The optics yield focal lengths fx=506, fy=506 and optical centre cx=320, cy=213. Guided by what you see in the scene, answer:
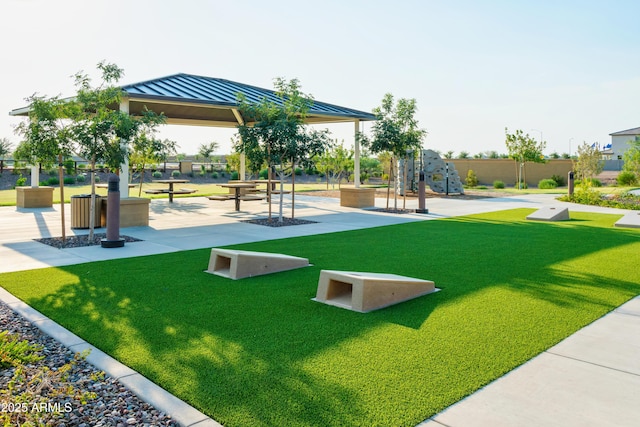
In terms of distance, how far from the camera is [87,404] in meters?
3.57

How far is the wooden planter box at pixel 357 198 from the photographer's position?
63.8ft

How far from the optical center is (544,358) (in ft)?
14.4

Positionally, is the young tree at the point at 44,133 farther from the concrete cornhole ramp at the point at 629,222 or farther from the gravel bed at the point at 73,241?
the concrete cornhole ramp at the point at 629,222

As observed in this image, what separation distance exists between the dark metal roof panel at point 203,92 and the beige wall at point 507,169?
980 inches

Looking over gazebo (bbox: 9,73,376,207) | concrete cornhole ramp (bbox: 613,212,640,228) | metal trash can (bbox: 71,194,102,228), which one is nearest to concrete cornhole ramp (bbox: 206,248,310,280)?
metal trash can (bbox: 71,194,102,228)

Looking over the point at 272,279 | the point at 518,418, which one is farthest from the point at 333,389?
the point at 272,279

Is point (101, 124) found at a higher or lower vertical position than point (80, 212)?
higher

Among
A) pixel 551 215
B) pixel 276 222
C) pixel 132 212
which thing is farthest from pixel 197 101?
pixel 551 215

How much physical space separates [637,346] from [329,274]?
3220 millimetres

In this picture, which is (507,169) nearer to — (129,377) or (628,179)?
(628,179)

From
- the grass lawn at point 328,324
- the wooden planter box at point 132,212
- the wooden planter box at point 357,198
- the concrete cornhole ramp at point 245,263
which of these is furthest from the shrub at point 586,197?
the wooden planter box at point 132,212

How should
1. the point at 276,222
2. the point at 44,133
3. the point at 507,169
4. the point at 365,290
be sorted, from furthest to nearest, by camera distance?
the point at 507,169 → the point at 276,222 → the point at 44,133 → the point at 365,290

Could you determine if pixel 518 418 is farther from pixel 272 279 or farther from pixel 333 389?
pixel 272 279

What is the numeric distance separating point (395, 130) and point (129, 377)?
14417 millimetres
